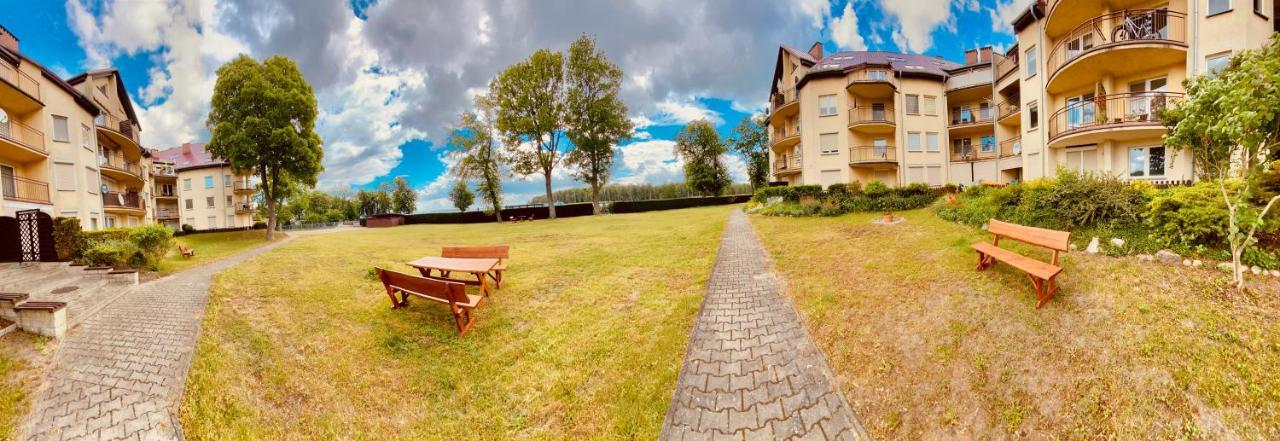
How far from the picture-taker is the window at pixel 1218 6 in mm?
12625

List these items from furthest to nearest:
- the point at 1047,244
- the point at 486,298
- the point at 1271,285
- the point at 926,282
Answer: the point at 486,298, the point at 926,282, the point at 1047,244, the point at 1271,285

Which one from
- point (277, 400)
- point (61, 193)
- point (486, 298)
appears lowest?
point (277, 400)

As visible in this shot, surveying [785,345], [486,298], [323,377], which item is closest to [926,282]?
[785,345]

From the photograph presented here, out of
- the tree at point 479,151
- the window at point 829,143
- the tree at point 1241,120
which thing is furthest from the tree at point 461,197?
the tree at point 1241,120

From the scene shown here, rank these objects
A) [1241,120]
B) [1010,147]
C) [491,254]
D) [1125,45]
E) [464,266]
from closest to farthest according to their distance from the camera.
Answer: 1. [1241,120]
2. [464,266]
3. [491,254]
4. [1125,45]
5. [1010,147]

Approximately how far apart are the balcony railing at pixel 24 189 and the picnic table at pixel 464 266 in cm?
1920

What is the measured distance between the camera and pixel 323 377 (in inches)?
198

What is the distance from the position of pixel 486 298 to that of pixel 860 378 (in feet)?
19.9

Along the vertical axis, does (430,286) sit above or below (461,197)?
below

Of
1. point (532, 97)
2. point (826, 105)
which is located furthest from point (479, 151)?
point (826, 105)

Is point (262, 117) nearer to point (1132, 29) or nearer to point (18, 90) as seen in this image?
point (18, 90)

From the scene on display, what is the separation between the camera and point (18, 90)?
1491 centimetres

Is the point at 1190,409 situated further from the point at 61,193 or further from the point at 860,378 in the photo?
the point at 61,193

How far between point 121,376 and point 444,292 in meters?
4.13
